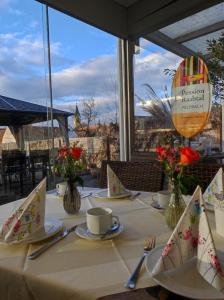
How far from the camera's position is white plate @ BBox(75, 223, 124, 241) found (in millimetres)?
997

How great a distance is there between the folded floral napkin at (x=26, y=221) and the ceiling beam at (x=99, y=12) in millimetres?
2180

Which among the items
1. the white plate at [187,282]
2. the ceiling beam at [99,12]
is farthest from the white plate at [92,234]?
the ceiling beam at [99,12]

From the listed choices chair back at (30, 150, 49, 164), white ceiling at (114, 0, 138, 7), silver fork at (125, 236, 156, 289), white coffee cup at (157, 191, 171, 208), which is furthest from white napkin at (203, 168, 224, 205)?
white ceiling at (114, 0, 138, 7)

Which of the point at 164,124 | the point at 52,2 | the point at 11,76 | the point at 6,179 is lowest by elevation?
the point at 6,179

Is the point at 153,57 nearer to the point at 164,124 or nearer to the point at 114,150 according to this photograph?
the point at 164,124

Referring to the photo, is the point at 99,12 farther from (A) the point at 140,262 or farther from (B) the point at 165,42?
(A) the point at 140,262

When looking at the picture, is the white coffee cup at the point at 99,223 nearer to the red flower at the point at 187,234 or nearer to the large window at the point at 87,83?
the red flower at the point at 187,234

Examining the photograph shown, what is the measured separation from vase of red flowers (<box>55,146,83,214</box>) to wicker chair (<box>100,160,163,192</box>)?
2.59 ft

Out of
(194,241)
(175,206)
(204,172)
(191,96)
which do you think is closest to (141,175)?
(204,172)

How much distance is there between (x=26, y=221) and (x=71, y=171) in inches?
13.4

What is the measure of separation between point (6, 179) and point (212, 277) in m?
2.43

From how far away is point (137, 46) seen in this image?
3.62 metres

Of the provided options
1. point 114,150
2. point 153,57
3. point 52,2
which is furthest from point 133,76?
point 52,2

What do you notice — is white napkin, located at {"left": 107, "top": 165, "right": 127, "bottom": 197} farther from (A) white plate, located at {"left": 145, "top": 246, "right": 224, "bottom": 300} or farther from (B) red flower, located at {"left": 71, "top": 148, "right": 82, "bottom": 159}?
(A) white plate, located at {"left": 145, "top": 246, "right": 224, "bottom": 300}
